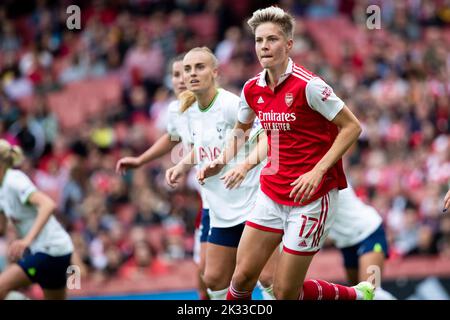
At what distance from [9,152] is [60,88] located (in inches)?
337

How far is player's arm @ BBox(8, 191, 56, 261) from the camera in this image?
7966 mm

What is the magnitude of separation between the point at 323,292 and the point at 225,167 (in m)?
1.33

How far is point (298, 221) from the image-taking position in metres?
6.69

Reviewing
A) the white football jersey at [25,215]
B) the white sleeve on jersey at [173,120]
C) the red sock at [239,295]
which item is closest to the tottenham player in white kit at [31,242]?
the white football jersey at [25,215]

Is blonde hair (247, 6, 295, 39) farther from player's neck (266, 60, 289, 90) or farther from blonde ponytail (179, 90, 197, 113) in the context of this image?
blonde ponytail (179, 90, 197, 113)

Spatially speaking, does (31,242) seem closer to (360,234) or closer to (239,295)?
(239,295)

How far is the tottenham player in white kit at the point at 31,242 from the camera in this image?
27.7ft

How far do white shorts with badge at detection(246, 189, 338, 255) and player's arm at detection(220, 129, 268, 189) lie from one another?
0.78ft

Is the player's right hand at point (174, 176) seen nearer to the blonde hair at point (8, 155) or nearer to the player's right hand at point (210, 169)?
the player's right hand at point (210, 169)

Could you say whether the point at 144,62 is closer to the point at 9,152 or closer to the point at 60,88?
the point at 60,88

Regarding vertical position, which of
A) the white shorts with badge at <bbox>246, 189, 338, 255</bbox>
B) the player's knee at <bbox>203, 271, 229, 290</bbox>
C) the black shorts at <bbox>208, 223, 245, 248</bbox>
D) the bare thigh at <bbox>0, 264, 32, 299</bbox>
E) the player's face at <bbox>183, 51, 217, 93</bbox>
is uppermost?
the player's face at <bbox>183, 51, 217, 93</bbox>

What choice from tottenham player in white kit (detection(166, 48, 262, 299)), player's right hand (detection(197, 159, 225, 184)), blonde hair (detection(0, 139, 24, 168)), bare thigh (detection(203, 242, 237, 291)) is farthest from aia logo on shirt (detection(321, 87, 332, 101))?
blonde hair (detection(0, 139, 24, 168))

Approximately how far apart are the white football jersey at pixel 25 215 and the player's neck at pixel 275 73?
276 cm
